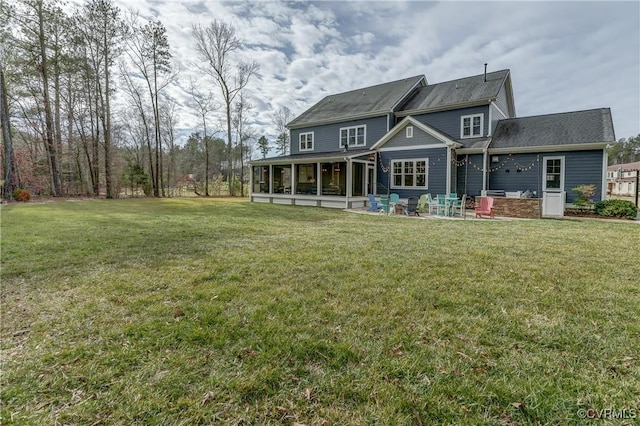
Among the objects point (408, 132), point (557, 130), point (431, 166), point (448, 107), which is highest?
point (448, 107)

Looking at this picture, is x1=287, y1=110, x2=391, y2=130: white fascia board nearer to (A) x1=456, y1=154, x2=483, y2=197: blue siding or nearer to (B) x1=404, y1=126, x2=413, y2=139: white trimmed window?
(B) x1=404, y1=126, x2=413, y2=139: white trimmed window

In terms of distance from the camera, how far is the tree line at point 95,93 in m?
17.7

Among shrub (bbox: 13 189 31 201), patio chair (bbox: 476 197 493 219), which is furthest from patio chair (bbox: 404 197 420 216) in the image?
shrub (bbox: 13 189 31 201)

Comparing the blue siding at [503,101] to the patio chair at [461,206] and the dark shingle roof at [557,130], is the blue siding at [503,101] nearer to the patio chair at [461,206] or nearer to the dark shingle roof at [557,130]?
the dark shingle roof at [557,130]

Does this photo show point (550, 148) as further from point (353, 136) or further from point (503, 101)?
point (353, 136)

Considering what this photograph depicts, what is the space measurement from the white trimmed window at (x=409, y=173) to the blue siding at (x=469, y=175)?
184cm

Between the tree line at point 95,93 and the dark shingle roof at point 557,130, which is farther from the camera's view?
the tree line at point 95,93

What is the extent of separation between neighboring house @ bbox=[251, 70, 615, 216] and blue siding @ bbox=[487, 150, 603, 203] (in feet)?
0.12

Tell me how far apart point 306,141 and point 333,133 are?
7.74ft

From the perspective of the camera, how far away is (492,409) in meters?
1.80

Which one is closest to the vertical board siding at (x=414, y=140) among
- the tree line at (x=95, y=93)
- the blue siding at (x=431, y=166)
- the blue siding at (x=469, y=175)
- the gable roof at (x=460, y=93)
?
the blue siding at (x=431, y=166)

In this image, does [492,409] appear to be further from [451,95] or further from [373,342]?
[451,95]

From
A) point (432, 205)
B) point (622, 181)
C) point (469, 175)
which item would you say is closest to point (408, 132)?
point (469, 175)

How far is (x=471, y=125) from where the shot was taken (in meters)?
15.5
